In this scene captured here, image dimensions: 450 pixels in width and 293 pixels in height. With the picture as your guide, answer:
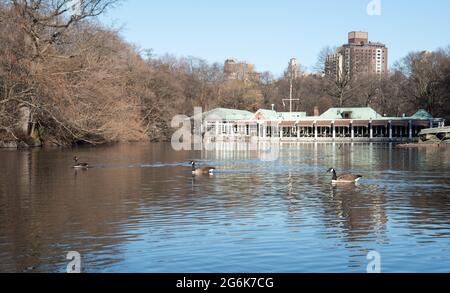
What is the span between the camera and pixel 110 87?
195 feet

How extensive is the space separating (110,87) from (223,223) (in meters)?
45.8

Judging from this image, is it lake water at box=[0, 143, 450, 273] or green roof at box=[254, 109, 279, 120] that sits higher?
green roof at box=[254, 109, 279, 120]

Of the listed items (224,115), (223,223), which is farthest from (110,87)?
(223,223)

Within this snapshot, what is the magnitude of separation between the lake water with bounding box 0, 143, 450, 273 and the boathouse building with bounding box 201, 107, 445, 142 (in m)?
57.6

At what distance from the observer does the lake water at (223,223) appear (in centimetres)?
1148

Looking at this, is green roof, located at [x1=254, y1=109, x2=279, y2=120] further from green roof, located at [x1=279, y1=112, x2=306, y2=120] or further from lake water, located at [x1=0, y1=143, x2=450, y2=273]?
lake water, located at [x1=0, y1=143, x2=450, y2=273]

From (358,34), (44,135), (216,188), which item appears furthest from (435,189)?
(358,34)

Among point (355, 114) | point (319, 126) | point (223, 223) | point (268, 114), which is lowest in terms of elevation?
point (223, 223)

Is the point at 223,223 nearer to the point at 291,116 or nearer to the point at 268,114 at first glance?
the point at 268,114

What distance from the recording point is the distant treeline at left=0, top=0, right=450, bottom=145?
4178 cm

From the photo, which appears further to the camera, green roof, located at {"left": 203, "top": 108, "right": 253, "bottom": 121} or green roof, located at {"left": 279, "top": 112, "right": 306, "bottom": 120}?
green roof, located at {"left": 203, "top": 108, "right": 253, "bottom": 121}

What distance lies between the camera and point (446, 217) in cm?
1619

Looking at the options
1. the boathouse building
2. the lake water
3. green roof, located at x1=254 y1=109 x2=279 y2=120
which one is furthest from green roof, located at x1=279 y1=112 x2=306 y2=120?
the lake water

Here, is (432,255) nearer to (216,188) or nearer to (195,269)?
(195,269)
